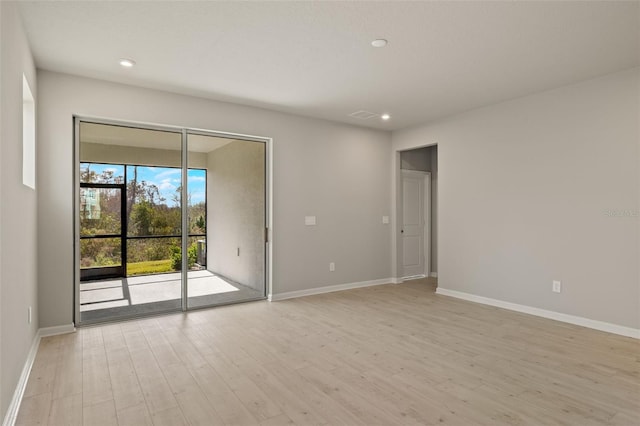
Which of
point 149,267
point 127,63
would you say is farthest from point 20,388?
point 127,63

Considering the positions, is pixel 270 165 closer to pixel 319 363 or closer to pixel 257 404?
pixel 319 363

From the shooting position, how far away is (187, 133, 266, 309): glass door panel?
15.9ft

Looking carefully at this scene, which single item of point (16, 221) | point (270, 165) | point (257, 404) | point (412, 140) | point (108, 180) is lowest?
point (257, 404)

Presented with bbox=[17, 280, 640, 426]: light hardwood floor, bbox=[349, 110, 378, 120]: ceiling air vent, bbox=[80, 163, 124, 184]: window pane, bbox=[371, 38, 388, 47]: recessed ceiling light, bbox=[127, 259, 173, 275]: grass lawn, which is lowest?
bbox=[17, 280, 640, 426]: light hardwood floor

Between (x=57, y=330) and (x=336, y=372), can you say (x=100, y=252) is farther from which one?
(x=336, y=372)

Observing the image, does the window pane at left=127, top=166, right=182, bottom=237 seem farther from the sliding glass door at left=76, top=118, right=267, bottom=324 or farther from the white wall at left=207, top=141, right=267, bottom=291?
the white wall at left=207, top=141, right=267, bottom=291

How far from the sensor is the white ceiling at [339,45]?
8.79ft

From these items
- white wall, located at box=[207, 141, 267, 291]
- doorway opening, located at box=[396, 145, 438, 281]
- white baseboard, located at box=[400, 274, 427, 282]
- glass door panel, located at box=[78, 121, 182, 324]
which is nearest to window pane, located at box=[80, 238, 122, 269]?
glass door panel, located at box=[78, 121, 182, 324]

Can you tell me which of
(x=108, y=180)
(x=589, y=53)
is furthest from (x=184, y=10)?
(x=589, y=53)

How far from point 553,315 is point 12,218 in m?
5.31

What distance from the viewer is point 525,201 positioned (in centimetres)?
462

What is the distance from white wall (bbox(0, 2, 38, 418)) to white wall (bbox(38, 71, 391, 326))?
0.76 metres

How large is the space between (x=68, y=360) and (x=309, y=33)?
3.46 m

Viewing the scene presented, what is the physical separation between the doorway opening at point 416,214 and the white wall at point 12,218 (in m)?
5.27
